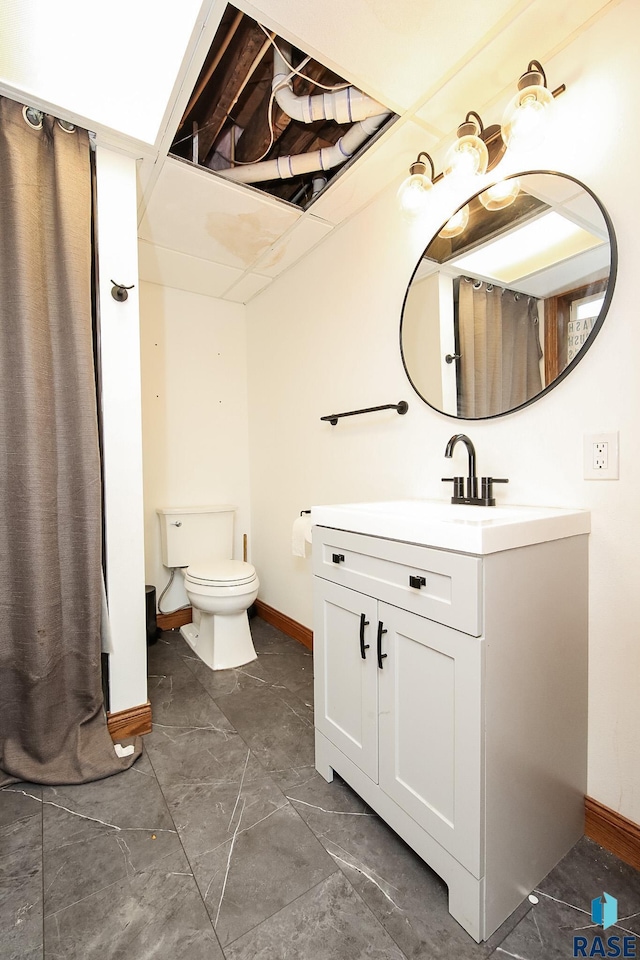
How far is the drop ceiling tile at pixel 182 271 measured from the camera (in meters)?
2.37

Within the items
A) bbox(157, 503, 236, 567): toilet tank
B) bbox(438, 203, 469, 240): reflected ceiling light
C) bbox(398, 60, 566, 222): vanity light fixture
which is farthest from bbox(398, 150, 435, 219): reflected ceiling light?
bbox(157, 503, 236, 567): toilet tank

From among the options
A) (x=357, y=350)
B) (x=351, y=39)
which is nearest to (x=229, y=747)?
(x=357, y=350)

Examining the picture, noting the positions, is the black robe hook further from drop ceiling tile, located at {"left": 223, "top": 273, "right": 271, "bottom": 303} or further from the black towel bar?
drop ceiling tile, located at {"left": 223, "top": 273, "right": 271, "bottom": 303}

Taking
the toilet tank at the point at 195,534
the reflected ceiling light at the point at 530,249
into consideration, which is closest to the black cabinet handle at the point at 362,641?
the reflected ceiling light at the point at 530,249

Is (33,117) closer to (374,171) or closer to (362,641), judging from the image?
(374,171)

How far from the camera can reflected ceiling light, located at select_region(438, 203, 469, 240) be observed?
149 cm

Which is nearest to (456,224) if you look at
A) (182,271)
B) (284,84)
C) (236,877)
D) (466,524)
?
(284,84)

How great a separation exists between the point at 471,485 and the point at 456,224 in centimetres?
93

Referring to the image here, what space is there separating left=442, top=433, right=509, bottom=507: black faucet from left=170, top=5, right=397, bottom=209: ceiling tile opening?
3.77 feet

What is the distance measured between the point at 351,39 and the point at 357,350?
41.1 inches

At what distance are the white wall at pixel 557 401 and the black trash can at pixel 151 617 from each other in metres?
0.90

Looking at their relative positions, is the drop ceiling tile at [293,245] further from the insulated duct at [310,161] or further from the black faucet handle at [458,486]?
the black faucet handle at [458,486]

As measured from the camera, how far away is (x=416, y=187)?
4.95 feet

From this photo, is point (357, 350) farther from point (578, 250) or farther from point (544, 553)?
point (544, 553)
